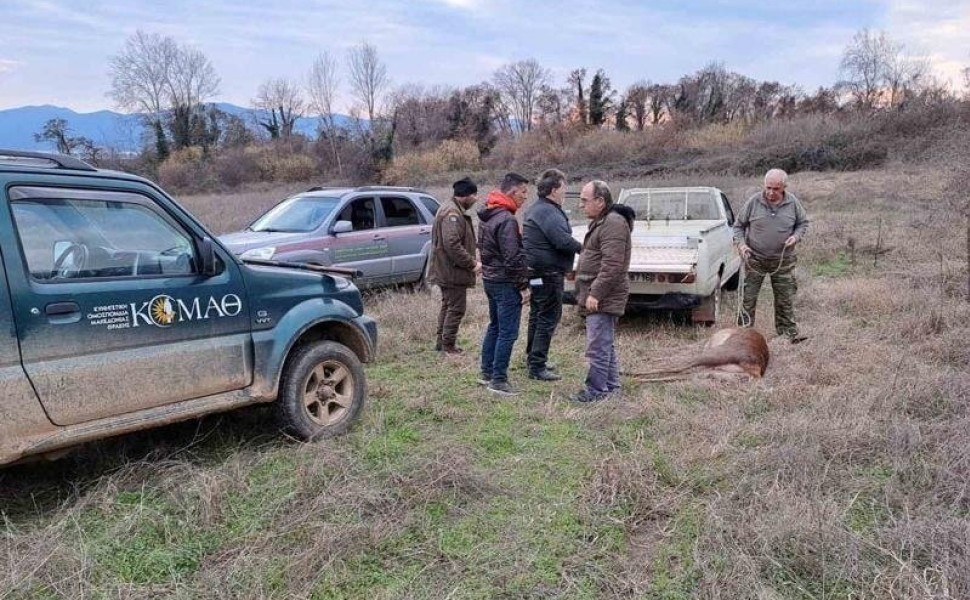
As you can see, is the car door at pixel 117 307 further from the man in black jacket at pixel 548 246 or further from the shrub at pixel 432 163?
the shrub at pixel 432 163

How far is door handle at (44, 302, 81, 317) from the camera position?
3.00 meters

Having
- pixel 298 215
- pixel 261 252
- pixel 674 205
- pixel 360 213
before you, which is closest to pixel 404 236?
pixel 360 213

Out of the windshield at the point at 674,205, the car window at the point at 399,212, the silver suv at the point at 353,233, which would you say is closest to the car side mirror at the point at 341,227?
the silver suv at the point at 353,233

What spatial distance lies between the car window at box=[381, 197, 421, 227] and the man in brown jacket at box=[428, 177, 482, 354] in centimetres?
306

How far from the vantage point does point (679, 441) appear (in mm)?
4133

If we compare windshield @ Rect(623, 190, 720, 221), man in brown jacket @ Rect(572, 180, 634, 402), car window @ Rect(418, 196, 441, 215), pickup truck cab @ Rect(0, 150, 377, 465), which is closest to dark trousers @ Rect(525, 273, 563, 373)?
man in brown jacket @ Rect(572, 180, 634, 402)

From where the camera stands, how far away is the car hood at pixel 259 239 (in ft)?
24.8

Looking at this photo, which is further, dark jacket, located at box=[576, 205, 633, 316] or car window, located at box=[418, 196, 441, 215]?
car window, located at box=[418, 196, 441, 215]

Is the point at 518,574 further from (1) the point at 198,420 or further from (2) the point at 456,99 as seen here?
(2) the point at 456,99

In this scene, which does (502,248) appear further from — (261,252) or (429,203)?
(429,203)

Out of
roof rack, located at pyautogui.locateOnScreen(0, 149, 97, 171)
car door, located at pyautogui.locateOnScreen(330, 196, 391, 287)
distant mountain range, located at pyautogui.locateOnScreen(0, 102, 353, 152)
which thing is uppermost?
distant mountain range, located at pyautogui.locateOnScreen(0, 102, 353, 152)

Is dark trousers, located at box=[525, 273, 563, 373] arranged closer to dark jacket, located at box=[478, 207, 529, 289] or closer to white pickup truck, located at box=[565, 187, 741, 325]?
dark jacket, located at box=[478, 207, 529, 289]

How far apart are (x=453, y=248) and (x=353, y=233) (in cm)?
298

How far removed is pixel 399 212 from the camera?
938cm
